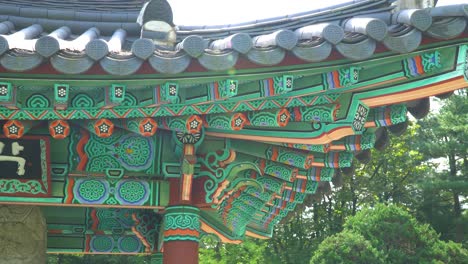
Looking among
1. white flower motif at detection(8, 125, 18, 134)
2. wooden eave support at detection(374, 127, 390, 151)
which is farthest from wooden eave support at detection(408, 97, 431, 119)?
white flower motif at detection(8, 125, 18, 134)

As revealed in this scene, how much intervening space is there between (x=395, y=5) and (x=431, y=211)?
27.8 meters

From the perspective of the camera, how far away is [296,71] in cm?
457

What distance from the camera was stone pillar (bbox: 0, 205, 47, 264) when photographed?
5.88 m

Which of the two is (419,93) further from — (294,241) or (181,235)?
(294,241)

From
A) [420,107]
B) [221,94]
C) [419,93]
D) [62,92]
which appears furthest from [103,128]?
[420,107]

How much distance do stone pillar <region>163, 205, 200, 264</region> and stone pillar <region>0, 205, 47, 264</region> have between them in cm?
140

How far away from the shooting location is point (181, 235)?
542 cm

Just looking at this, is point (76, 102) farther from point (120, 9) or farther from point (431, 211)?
point (431, 211)

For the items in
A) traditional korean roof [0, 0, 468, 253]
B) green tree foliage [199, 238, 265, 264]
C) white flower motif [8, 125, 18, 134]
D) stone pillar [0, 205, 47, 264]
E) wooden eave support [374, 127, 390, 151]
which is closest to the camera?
traditional korean roof [0, 0, 468, 253]

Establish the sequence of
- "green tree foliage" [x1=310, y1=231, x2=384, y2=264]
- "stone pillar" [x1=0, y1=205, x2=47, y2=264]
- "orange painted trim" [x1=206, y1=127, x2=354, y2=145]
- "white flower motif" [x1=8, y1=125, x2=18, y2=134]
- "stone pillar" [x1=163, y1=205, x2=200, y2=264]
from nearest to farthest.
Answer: "white flower motif" [x1=8, y1=125, x2=18, y2=134]
"orange painted trim" [x1=206, y1=127, x2=354, y2=145]
"stone pillar" [x1=163, y1=205, x2=200, y2=264]
"stone pillar" [x1=0, y1=205, x2=47, y2=264]
"green tree foliage" [x1=310, y1=231, x2=384, y2=264]

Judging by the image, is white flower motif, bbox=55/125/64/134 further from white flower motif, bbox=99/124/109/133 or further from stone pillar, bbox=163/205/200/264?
stone pillar, bbox=163/205/200/264

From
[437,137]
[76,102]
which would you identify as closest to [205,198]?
[76,102]

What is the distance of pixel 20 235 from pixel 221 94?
2.58m

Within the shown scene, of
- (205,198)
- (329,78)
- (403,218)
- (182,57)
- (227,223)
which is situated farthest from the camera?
(403,218)
